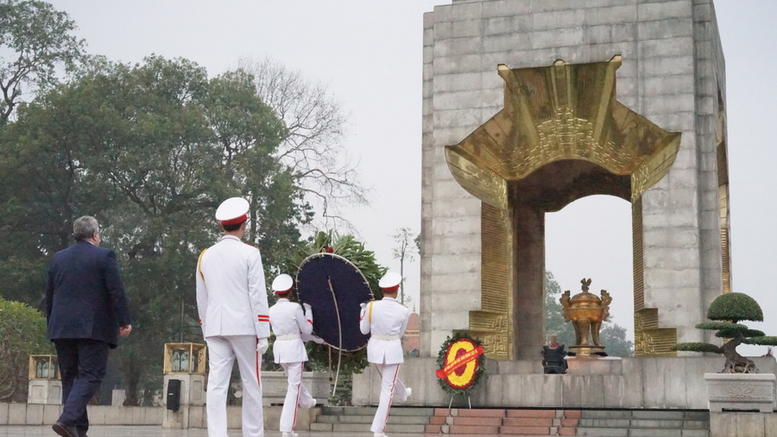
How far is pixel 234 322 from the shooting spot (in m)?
8.10

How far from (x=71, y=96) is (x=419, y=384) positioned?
24.8m

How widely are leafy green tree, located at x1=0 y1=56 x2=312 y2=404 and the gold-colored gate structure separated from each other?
19247mm

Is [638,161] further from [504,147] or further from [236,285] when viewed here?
[236,285]

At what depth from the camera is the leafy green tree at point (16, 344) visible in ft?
92.7

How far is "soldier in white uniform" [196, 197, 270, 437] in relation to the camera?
808 centimetres

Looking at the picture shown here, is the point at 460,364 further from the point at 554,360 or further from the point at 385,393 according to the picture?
the point at 385,393

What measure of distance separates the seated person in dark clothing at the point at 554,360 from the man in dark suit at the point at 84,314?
11837mm

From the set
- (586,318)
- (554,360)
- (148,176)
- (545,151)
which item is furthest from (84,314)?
(148,176)

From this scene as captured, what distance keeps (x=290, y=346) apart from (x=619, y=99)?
914cm

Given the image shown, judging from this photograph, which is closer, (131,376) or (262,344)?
(262,344)

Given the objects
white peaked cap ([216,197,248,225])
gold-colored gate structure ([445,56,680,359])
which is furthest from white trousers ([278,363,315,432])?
gold-colored gate structure ([445,56,680,359])

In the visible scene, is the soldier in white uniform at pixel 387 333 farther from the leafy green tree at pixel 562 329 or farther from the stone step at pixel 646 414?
the leafy green tree at pixel 562 329

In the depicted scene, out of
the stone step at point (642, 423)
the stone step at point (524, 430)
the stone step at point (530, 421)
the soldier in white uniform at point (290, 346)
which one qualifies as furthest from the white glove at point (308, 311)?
the stone step at point (642, 423)

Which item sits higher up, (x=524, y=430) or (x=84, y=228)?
(x=84, y=228)
